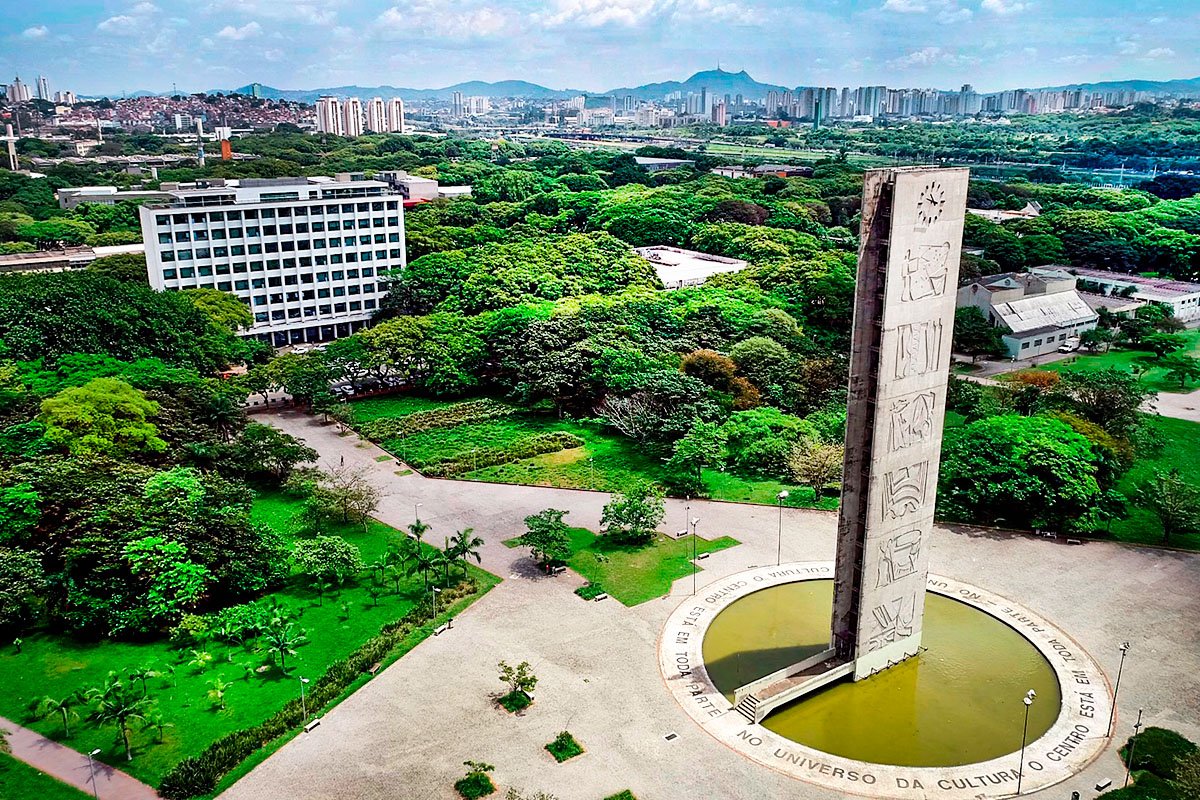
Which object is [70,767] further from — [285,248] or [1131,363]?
[1131,363]

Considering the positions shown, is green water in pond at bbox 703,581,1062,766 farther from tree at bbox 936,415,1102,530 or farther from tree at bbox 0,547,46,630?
tree at bbox 0,547,46,630

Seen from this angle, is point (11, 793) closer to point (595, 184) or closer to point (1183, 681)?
point (1183, 681)

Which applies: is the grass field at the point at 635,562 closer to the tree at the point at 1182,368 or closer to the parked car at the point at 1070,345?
the tree at the point at 1182,368

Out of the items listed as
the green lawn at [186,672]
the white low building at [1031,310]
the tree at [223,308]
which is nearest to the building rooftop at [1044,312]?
the white low building at [1031,310]

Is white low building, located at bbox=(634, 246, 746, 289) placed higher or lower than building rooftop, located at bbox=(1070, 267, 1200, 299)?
higher

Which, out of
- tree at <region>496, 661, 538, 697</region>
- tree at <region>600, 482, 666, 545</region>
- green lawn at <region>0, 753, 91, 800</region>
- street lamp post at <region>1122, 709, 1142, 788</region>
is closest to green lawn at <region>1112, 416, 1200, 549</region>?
street lamp post at <region>1122, 709, 1142, 788</region>

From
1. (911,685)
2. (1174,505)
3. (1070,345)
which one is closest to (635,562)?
(911,685)
